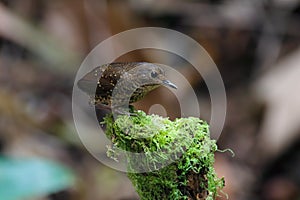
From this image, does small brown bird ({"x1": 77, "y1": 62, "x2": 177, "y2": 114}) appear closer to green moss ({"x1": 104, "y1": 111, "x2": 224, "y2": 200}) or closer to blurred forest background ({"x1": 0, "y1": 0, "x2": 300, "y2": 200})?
green moss ({"x1": 104, "y1": 111, "x2": 224, "y2": 200})

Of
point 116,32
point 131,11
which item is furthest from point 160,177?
point 131,11

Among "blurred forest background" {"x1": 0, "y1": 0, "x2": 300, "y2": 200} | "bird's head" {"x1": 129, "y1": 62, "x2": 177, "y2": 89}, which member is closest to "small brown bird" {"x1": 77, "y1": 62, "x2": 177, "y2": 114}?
"bird's head" {"x1": 129, "y1": 62, "x2": 177, "y2": 89}

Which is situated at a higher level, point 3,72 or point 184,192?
point 3,72

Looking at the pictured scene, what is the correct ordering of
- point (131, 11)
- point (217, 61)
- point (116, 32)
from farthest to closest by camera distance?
point (217, 61) < point (131, 11) < point (116, 32)

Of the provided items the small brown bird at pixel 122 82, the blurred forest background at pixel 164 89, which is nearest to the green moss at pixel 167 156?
the small brown bird at pixel 122 82

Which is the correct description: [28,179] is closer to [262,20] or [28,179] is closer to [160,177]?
[160,177]
